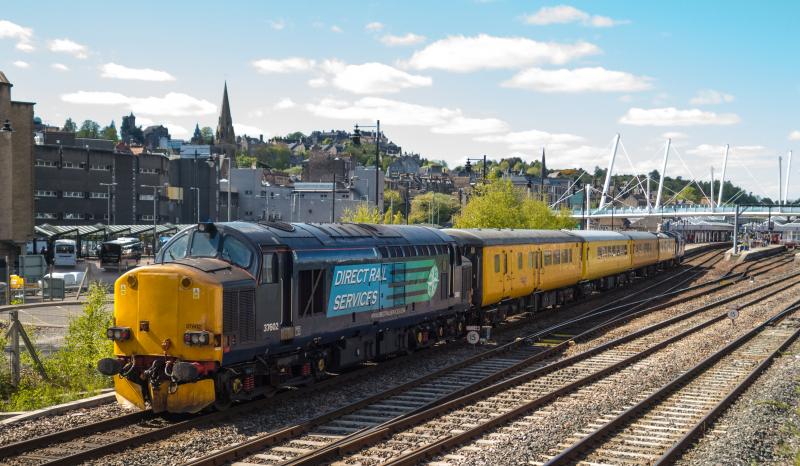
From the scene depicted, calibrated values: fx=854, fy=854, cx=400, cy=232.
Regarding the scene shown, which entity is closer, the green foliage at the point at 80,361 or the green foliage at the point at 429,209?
the green foliage at the point at 80,361

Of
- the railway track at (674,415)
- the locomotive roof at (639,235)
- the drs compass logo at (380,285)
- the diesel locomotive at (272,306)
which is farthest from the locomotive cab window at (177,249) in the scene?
the locomotive roof at (639,235)

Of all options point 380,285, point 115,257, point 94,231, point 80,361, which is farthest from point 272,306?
point 94,231

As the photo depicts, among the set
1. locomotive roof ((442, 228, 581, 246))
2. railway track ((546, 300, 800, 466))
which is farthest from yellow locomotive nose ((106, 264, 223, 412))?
locomotive roof ((442, 228, 581, 246))

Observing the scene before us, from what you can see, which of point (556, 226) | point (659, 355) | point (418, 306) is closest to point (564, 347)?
point (659, 355)

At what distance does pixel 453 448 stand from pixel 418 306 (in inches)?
392

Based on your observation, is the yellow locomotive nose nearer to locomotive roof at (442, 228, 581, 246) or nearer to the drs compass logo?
the drs compass logo

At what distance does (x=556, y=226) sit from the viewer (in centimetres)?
8031

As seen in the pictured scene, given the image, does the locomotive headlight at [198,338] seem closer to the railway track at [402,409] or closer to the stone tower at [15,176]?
the railway track at [402,409]

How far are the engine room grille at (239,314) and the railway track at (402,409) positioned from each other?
2096 mm

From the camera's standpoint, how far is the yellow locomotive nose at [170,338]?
15188 mm

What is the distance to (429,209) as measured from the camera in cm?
16225

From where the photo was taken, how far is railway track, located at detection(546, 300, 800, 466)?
14.1m

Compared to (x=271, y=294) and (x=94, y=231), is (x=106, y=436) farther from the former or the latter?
(x=94, y=231)

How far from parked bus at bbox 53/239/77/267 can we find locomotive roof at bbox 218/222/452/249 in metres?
56.0
